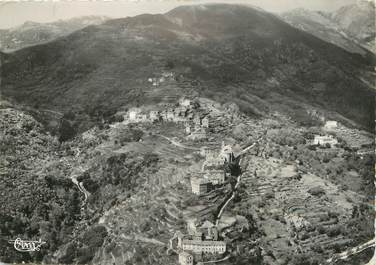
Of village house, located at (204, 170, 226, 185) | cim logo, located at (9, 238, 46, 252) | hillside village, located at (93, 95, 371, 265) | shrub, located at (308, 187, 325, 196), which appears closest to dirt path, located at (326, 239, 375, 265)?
hillside village, located at (93, 95, 371, 265)

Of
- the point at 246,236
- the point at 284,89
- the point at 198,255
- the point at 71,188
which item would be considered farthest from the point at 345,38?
the point at 71,188

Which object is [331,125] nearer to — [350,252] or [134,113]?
[350,252]

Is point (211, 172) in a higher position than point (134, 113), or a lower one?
lower

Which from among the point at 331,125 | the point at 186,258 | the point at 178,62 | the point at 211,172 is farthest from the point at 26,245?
the point at 331,125

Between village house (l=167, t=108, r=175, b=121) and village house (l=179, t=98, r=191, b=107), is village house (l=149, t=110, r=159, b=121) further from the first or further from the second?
village house (l=179, t=98, r=191, b=107)

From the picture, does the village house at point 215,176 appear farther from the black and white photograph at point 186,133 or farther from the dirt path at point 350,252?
the dirt path at point 350,252

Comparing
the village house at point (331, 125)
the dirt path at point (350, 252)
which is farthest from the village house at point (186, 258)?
the village house at point (331, 125)
